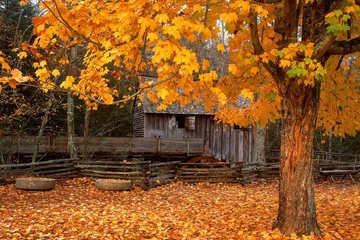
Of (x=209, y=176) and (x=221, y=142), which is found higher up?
(x=221, y=142)

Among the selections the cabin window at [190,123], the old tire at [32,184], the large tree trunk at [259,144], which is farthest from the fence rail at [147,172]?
the cabin window at [190,123]

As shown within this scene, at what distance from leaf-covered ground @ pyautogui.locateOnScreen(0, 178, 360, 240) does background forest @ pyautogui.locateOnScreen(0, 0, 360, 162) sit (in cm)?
424

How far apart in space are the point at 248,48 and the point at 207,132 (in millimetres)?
16292

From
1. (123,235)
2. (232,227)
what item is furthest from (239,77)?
(123,235)

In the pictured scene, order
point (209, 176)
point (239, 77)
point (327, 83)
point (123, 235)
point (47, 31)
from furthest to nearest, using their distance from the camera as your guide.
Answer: point (209, 176) → point (327, 83) → point (239, 77) → point (123, 235) → point (47, 31)

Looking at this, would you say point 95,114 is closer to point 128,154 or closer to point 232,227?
point 128,154

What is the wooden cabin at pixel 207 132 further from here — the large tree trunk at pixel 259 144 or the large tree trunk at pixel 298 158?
the large tree trunk at pixel 298 158

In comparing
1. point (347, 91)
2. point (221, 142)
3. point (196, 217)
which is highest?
point (347, 91)

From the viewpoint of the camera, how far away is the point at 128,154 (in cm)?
2219

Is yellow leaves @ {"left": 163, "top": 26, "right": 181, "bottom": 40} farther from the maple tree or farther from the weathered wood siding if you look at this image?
the weathered wood siding

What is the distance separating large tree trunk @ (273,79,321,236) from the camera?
7.63m

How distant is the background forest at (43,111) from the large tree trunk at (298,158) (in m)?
12.3

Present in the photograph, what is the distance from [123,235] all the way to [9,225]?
2557 millimetres

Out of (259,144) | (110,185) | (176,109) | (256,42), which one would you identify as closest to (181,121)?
(176,109)
